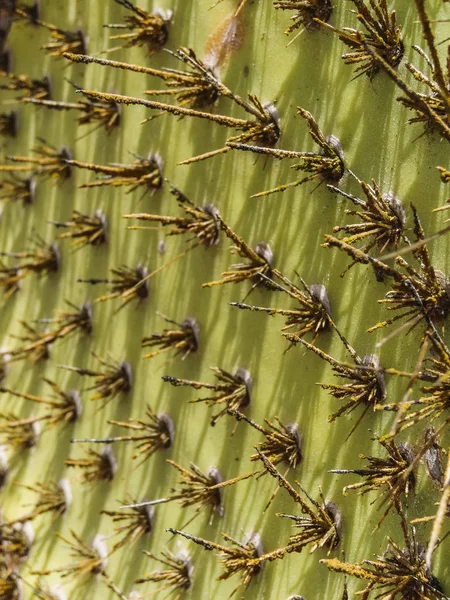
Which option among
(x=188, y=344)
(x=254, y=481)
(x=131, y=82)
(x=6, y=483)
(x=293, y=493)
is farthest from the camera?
(x=6, y=483)

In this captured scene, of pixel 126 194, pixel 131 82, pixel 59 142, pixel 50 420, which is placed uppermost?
pixel 131 82

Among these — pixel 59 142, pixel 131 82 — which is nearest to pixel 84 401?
pixel 59 142

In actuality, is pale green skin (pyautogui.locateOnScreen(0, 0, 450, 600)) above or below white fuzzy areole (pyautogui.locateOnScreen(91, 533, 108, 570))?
above

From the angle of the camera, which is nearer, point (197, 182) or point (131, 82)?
point (197, 182)

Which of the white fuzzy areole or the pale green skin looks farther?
the white fuzzy areole

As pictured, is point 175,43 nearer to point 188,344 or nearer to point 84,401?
point 188,344

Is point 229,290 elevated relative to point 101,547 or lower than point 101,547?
elevated

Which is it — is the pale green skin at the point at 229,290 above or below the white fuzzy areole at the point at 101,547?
above

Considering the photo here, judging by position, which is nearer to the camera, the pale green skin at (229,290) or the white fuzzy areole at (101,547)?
the pale green skin at (229,290)
